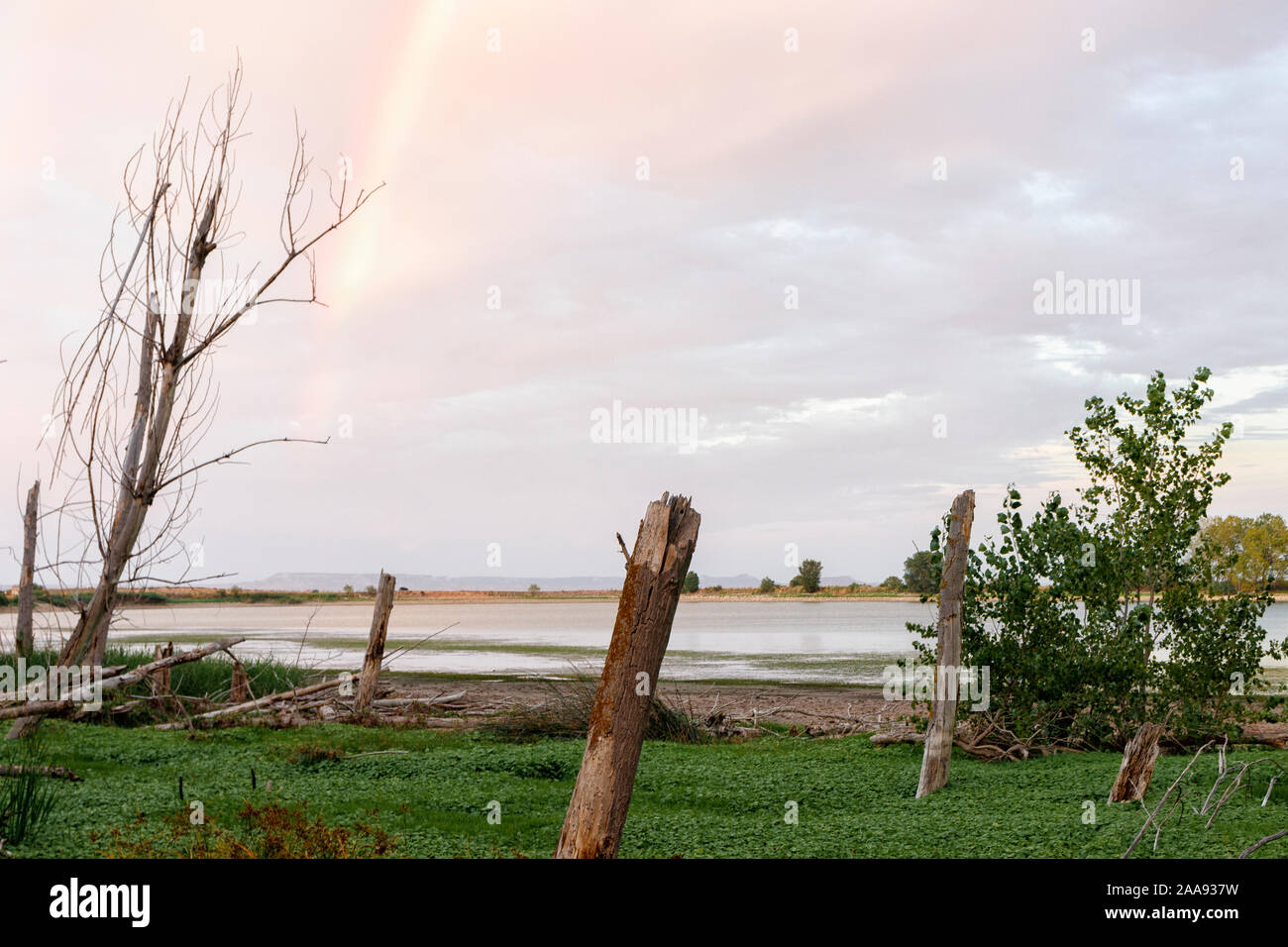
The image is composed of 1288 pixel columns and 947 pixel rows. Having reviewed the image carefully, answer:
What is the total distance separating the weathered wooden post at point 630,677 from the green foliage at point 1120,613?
8.95 metres

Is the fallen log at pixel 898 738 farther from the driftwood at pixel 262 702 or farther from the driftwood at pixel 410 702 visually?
the driftwood at pixel 262 702

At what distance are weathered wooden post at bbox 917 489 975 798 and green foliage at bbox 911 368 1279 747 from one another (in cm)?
277

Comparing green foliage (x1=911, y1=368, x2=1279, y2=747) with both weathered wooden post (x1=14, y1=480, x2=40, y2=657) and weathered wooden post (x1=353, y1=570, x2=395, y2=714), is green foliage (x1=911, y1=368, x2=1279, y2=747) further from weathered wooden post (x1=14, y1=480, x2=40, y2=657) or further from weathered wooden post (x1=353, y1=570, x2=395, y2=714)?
weathered wooden post (x1=14, y1=480, x2=40, y2=657)

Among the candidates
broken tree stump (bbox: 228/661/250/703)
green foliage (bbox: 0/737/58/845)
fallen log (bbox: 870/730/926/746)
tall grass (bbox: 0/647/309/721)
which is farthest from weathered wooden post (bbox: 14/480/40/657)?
fallen log (bbox: 870/730/926/746)

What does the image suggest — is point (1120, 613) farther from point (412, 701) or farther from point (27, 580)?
point (27, 580)

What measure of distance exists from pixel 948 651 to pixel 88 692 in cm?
1132

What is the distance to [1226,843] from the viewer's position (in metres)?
7.82

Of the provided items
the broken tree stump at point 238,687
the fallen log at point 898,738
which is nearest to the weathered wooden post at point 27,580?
the broken tree stump at point 238,687

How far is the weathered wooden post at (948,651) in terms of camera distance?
36.3ft

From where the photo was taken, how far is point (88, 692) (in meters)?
13.9

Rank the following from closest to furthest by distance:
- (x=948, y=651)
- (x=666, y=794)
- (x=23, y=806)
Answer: (x=23, y=806), (x=666, y=794), (x=948, y=651)

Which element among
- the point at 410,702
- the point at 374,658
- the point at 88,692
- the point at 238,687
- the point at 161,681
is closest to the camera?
the point at 88,692

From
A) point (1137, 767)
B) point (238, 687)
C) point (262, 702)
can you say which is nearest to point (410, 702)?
point (262, 702)

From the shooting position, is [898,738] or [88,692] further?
[898,738]
